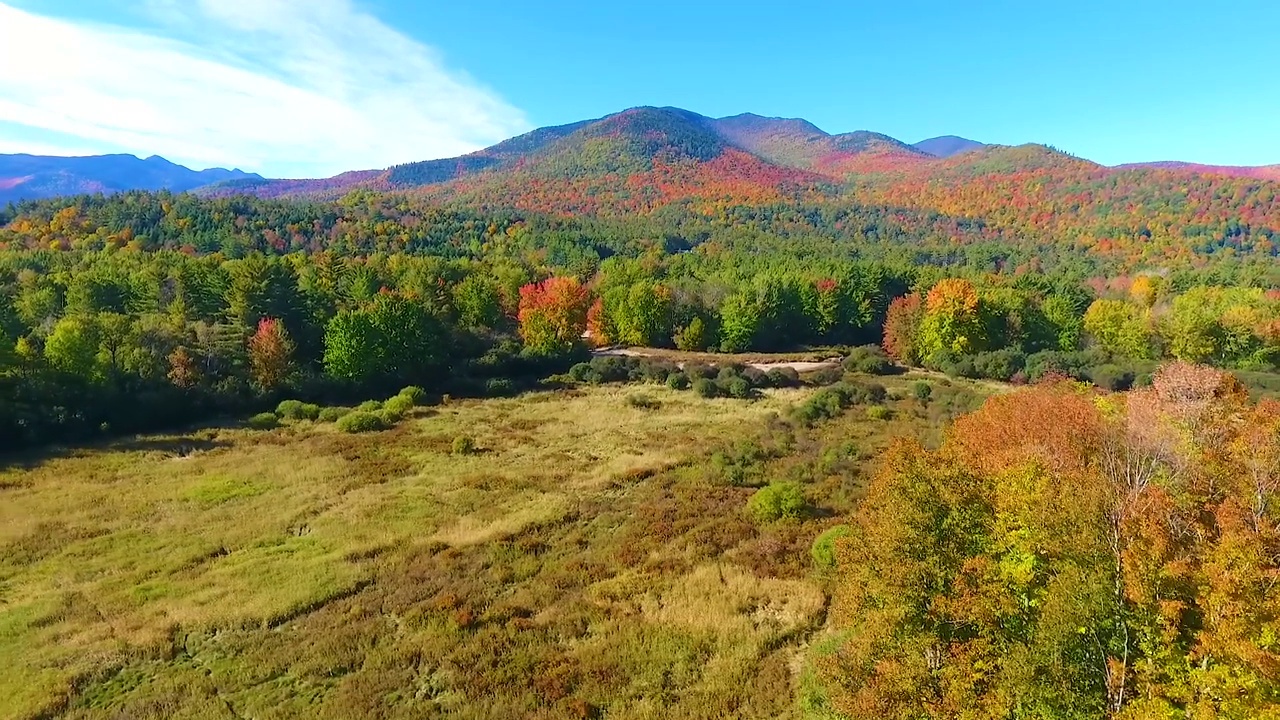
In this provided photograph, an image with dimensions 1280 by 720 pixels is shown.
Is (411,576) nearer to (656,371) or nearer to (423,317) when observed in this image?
(423,317)

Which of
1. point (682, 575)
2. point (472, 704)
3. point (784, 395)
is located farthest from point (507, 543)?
point (784, 395)

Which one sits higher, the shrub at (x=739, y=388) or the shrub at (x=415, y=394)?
the shrub at (x=739, y=388)

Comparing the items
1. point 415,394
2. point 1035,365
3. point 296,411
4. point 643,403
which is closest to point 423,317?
point 415,394

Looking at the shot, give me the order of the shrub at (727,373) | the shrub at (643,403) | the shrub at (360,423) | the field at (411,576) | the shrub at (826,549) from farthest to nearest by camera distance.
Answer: the shrub at (727,373) → the shrub at (643,403) → the shrub at (360,423) → the shrub at (826,549) → the field at (411,576)

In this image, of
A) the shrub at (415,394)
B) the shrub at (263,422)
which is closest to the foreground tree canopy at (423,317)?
the shrub at (263,422)

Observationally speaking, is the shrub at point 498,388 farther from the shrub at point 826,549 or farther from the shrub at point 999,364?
the shrub at point 999,364

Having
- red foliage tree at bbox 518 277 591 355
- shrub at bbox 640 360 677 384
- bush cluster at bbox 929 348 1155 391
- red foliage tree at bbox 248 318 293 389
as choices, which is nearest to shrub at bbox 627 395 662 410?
shrub at bbox 640 360 677 384

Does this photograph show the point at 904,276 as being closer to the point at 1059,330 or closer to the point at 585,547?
the point at 1059,330

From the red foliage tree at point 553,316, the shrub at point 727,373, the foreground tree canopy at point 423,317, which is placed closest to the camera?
the foreground tree canopy at point 423,317

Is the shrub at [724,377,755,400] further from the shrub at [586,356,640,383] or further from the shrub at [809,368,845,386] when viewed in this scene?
the shrub at [586,356,640,383]
